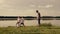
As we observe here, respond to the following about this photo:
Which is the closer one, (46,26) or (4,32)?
(4,32)

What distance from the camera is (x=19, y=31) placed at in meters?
12.8

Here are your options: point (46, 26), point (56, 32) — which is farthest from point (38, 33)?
point (46, 26)

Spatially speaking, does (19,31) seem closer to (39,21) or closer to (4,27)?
(4,27)

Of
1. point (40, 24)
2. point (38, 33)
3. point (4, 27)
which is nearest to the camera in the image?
point (38, 33)

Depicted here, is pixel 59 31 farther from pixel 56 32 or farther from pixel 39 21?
pixel 39 21

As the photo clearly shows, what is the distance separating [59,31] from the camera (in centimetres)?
1294

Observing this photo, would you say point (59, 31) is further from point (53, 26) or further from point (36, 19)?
point (36, 19)

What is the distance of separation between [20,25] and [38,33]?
3.00 metres

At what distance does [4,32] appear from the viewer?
12.7m

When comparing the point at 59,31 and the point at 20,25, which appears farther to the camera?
the point at 20,25

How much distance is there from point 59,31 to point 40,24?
2.64 meters

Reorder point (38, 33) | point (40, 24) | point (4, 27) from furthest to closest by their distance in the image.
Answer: point (40, 24) → point (4, 27) → point (38, 33)

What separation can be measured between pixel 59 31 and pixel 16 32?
6.84 feet

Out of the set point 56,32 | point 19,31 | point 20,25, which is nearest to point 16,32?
point 19,31
